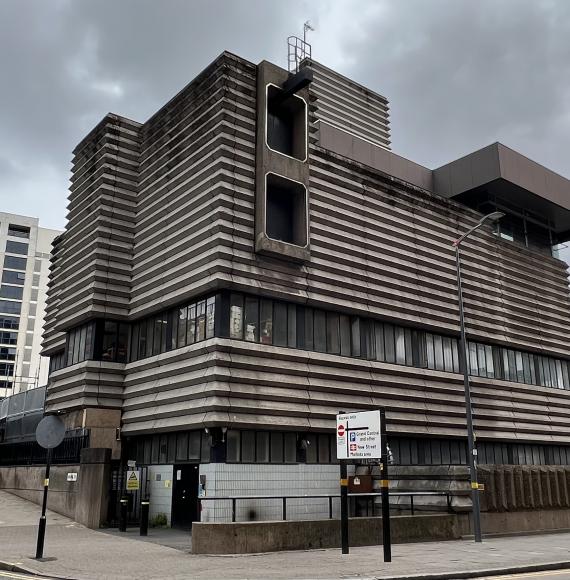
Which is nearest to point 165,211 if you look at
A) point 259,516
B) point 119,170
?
point 119,170

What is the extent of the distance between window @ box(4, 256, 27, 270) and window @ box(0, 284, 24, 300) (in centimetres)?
373

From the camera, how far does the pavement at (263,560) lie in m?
14.6

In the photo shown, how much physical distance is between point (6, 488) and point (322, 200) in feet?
86.6

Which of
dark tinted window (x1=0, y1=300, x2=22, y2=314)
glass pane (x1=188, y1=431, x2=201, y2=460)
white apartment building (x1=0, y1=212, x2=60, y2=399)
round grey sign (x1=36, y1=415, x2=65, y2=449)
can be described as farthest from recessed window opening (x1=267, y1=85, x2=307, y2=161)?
dark tinted window (x1=0, y1=300, x2=22, y2=314)

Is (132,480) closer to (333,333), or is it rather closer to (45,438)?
(45,438)

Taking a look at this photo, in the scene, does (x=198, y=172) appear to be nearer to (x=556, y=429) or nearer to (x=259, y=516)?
(x=259, y=516)

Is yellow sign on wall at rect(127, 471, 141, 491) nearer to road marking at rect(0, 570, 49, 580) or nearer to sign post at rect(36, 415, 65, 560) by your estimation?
sign post at rect(36, 415, 65, 560)

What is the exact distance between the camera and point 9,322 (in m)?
120

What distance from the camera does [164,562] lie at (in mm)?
16844

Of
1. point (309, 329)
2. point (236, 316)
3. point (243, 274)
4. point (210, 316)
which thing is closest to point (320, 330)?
point (309, 329)

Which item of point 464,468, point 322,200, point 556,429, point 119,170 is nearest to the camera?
point 464,468

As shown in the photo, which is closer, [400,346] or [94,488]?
[94,488]

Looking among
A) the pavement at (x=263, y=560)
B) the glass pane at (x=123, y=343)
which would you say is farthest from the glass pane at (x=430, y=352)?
the glass pane at (x=123, y=343)

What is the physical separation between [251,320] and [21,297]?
344ft
